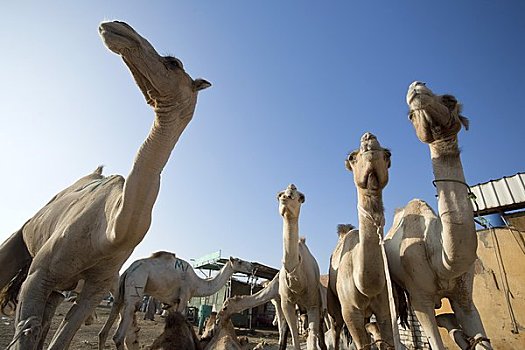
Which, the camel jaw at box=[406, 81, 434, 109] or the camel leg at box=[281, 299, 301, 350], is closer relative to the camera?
the camel jaw at box=[406, 81, 434, 109]

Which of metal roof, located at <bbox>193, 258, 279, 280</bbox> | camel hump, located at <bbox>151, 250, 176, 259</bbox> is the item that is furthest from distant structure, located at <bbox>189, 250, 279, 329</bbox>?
camel hump, located at <bbox>151, 250, 176, 259</bbox>

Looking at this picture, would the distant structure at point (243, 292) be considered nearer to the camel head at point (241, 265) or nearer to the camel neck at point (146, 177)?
the camel head at point (241, 265)

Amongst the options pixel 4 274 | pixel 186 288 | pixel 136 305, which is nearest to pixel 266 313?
pixel 186 288

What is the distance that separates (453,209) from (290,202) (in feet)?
9.61

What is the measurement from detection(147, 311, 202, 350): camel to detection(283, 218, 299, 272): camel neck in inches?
67.5

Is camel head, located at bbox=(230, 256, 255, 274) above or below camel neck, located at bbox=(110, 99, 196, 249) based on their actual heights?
above

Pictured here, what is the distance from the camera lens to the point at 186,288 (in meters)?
11.1

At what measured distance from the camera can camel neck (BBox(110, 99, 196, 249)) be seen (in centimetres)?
286

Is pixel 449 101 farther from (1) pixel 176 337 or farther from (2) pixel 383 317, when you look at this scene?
(1) pixel 176 337

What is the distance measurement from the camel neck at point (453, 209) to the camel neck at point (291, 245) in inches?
107

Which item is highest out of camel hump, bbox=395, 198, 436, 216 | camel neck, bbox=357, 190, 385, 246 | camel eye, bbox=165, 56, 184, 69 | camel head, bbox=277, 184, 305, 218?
camel head, bbox=277, 184, 305, 218

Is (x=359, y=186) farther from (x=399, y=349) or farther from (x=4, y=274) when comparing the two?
(x=4, y=274)

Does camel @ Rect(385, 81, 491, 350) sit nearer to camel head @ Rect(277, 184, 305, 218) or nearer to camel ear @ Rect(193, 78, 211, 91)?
camel ear @ Rect(193, 78, 211, 91)

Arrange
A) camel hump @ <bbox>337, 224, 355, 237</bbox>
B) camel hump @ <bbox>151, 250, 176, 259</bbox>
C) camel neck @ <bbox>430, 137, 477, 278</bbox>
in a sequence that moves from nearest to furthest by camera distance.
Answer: camel neck @ <bbox>430, 137, 477, 278</bbox> < camel hump @ <bbox>337, 224, 355, 237</bbox> < camel hump @ <bbox>151, 250, 176, 259</bbox>
